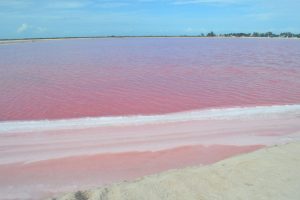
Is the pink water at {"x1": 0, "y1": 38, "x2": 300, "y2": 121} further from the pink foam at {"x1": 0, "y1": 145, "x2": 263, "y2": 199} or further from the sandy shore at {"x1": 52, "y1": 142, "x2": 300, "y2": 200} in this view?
the sandy shore at {"x1": 52, "y1": 142, "x2": 300, "y2": 200}

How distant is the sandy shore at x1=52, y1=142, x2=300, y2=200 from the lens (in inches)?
171

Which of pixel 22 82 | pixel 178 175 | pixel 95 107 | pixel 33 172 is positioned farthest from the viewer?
pixel 22 82

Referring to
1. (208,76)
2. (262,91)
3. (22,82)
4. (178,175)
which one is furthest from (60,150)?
(208,76)

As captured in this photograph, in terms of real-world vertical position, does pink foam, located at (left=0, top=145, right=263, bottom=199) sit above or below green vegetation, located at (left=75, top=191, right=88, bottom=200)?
below

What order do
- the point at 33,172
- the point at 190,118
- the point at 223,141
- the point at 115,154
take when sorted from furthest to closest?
the point at 190,118
the point at 223,141
the point at 115,154
the point at 33,172

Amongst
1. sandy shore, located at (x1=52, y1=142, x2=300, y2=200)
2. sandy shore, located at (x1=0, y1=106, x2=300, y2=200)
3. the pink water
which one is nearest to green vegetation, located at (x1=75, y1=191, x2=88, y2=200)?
sandy shore, located at (x1=52, y1=142, x2=300, y2=200)

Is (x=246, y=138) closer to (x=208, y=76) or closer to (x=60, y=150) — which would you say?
(x=60, y=150)

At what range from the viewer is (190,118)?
9.15 meters

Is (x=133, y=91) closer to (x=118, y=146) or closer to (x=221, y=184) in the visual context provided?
(x=118, y=146)

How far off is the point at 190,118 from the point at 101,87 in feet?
21.9

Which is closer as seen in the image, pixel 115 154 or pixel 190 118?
pixel 115 154

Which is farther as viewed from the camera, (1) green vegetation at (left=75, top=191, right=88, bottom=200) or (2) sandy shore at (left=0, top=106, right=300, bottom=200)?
(2) sandy shore at (left=0, top=106, right=300, bottom=200)

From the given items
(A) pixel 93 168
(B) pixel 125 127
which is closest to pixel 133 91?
(B) pixel 125 127

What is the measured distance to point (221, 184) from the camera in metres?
4.59
